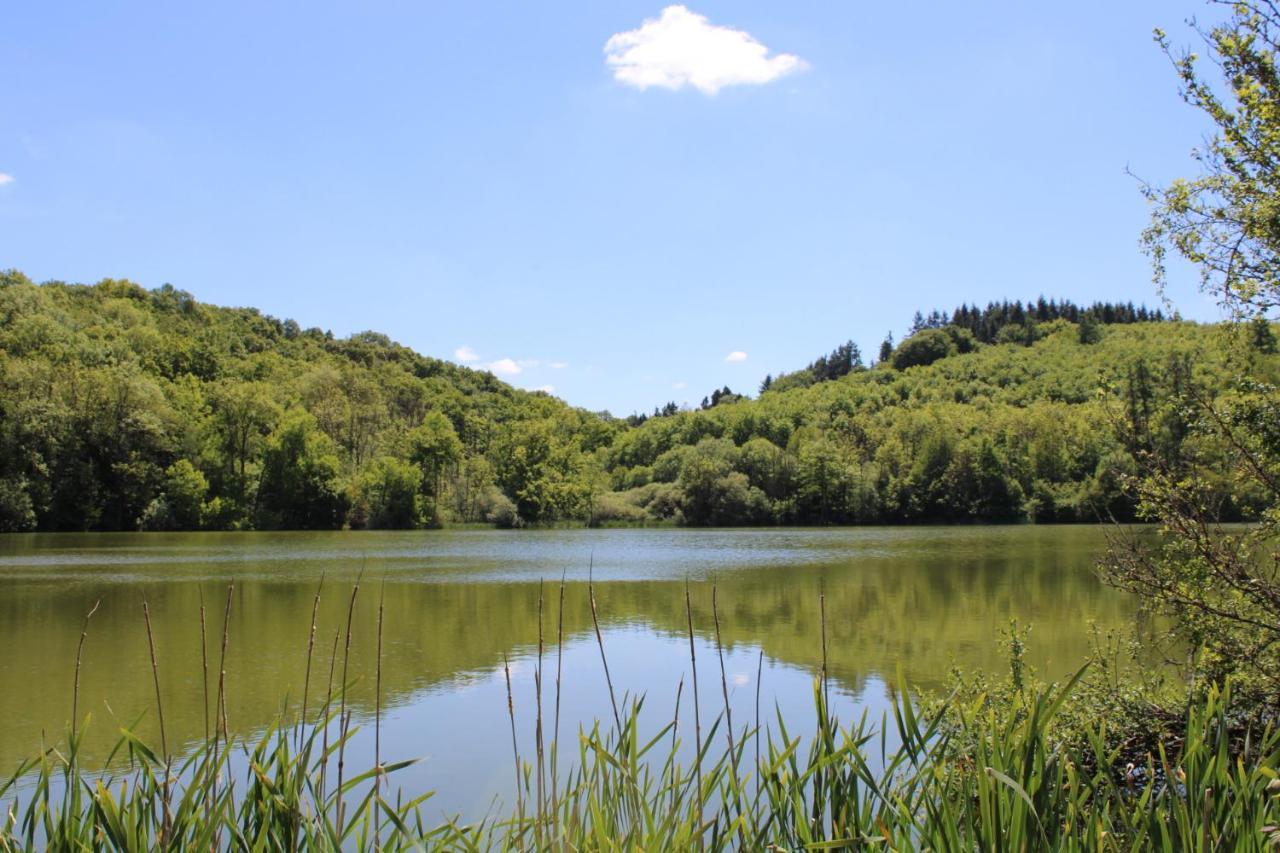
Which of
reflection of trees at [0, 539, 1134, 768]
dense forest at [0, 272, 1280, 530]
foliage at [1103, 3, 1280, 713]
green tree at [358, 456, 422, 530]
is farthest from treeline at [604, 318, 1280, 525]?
foliage at [1103, 3, 1280, 713]

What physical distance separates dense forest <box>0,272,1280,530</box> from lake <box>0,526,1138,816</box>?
18.9 meters

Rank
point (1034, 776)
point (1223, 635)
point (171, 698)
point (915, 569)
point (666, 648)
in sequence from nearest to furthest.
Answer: point (1034, 776)
point (1223, 635)
point (171, 698)
point (666, 648)
point (915, 569)

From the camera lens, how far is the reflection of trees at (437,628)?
439 inches

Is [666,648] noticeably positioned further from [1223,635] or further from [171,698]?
[1223,635]

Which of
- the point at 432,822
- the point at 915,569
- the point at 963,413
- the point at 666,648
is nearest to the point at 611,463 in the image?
the point at 963,413

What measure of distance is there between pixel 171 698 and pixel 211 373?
223ft

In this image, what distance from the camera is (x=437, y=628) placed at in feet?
54.4

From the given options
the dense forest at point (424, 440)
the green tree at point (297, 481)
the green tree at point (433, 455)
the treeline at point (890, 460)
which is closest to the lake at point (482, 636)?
the dense forest at point (424, 440)

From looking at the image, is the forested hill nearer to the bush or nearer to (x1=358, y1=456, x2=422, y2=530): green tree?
(x1=358, y1=456, x2=422, y2=530): green tree

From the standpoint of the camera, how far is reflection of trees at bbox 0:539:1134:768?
11.1 meters

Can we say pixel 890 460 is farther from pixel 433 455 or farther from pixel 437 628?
pixel 437 628

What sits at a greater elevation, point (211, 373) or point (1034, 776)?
point (211, 373)

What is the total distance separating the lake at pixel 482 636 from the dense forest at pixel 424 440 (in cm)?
1888

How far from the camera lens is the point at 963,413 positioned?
270 feet
